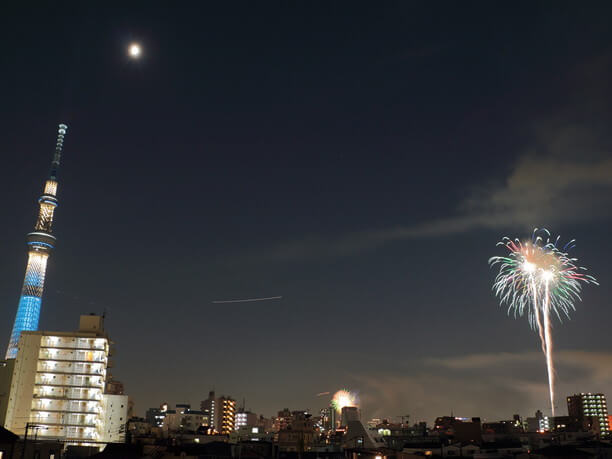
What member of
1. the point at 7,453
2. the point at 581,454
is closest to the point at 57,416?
the point at 7,453

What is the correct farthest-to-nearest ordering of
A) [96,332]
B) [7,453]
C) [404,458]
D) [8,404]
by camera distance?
[96,332] → [8,404] → [404,458] → [7,453]

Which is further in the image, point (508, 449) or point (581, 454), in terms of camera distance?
point (508, 449)

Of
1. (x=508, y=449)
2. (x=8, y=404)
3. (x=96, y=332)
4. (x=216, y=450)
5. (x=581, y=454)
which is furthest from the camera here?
(x=96, y=332)

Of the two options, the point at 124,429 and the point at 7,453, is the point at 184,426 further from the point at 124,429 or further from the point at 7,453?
the point at 7,453

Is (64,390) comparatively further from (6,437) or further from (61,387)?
(6,437)

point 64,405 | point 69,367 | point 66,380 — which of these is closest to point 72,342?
point 69,367

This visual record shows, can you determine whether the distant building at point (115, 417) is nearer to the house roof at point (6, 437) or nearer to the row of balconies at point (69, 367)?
the row of balconies at point (69, 367)

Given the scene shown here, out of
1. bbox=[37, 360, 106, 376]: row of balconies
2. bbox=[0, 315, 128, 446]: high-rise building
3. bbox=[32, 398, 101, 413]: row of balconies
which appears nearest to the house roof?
bbox=[0, 315, 128, 446]: high-rise building
